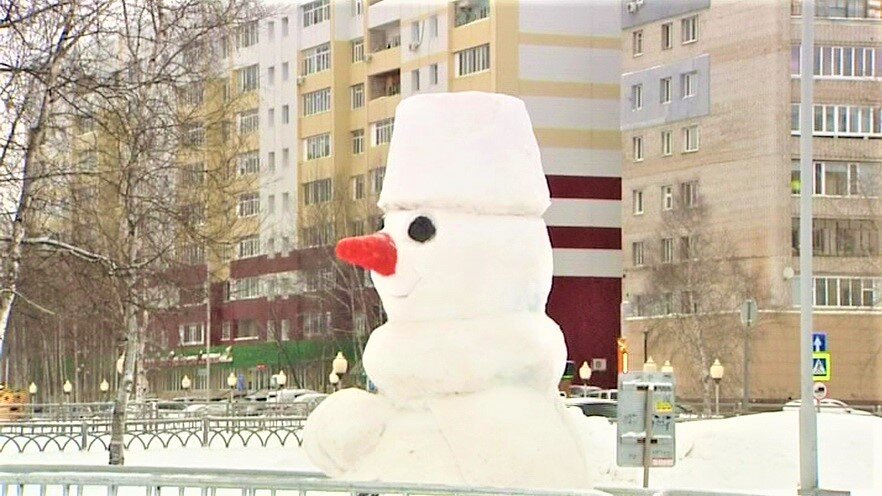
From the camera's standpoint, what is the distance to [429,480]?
39.8 feet

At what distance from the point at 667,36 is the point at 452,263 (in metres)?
51.9

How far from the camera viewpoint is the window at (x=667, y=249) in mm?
62000

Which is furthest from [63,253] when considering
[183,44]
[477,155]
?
[477,155]

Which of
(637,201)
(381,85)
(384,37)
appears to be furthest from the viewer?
(384,37)

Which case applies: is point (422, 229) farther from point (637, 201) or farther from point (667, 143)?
point (637, 201)

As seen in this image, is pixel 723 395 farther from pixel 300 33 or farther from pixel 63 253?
pixel 63 253

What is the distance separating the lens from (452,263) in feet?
40.9

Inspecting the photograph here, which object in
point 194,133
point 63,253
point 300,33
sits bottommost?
point 63,253

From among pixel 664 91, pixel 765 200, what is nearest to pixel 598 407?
pixel 765 200

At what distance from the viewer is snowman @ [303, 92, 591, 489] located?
12.1 metres

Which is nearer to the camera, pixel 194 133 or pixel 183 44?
pixel 183 44

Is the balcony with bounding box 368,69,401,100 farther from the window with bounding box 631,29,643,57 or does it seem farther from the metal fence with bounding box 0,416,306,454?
the metal fence with bounding box 0,416,306,454

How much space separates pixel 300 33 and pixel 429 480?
217 feet

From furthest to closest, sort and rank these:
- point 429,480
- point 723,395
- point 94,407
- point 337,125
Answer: point 337,125 → point 723,395 → point 94,407 → point 429,480
